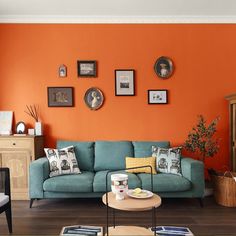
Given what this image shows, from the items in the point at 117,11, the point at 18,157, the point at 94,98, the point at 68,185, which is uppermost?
the point at 117,11

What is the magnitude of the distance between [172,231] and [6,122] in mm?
2861

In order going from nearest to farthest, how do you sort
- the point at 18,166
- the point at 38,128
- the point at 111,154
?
the point at 18,166
the point at 111,154
the point at 38,128

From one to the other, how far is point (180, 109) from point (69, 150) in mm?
1810

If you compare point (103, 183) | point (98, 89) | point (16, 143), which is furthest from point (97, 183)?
point (98, 89)

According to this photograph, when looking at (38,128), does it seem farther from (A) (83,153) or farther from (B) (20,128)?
(A) (83,153)

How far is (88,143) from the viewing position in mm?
3770

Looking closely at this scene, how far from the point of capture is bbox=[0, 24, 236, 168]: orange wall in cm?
396

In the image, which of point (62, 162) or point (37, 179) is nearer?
point (37, 179)

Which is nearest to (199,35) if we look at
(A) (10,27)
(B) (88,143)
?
(B) (88,143)

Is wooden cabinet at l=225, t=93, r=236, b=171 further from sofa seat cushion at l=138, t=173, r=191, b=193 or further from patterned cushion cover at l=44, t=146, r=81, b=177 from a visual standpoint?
patterned cushion cover at l=44, t=146, r=81, b=177

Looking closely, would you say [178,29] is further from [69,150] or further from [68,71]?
[69,150]

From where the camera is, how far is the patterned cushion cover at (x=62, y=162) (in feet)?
10.8

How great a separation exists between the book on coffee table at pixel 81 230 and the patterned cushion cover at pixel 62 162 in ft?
2.87

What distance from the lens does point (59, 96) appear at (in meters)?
3.97
